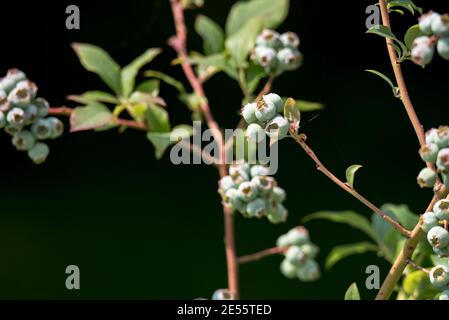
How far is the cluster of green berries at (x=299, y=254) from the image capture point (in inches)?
45.2

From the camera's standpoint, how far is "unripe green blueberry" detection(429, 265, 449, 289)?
750 millimetres

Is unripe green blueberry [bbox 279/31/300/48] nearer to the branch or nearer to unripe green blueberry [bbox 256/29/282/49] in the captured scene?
unripe green blueberry [bbox 256/29/282/49]

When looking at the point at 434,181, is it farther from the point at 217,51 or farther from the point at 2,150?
the point at 2,150

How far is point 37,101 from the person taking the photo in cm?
99

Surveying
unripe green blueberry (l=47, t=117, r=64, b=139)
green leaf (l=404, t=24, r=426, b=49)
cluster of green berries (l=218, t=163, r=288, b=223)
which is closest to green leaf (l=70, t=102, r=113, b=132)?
unripe green blueberry (l=47, t=117, r=64, b=139)

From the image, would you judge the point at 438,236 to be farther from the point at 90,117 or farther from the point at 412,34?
the point at 90,117

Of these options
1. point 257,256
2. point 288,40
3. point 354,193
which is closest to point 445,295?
point 354,193

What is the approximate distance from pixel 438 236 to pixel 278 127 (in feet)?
0.59

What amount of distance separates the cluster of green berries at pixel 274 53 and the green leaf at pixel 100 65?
0.69 ft

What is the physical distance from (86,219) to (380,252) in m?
2.28

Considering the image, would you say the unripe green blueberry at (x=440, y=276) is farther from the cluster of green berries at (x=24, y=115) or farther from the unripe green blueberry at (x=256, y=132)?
the cluster of green berries at (x=24, y=115)

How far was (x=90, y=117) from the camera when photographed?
1034mm

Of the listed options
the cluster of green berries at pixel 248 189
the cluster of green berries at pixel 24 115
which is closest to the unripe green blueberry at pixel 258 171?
the cluster of green berries at pixel 248 189
